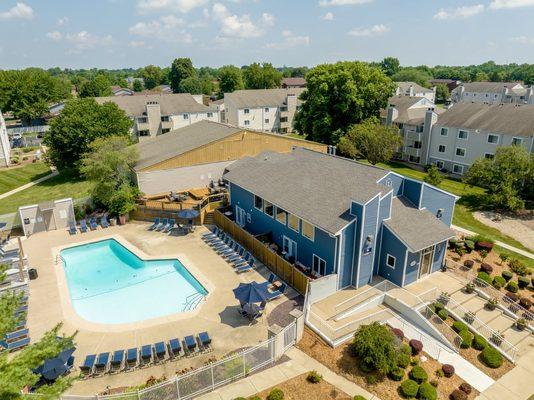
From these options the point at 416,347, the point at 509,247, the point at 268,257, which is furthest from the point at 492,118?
the point at 416,347

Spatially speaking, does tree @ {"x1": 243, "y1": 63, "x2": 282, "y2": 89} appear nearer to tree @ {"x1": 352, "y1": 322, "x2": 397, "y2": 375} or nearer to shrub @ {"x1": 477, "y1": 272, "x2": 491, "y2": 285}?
shrub @ {"x1": 477, "y1": 272, "x2": 491, "y2": 285}

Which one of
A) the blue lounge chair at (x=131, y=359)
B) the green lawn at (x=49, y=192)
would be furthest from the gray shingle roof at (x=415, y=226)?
the green lawn at (x=49, y=192)

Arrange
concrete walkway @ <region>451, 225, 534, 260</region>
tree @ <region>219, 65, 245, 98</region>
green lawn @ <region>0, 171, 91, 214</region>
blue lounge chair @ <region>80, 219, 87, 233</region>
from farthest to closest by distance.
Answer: tree @ <region>219, 65, 245, 98</region>, green lawn @ <region>0, 171, 91, 214</region>, blue lounge chair @ <region>80, 219, 87, 233</region>, concrete walkway @ <region>451, 225, 534, 260</region>

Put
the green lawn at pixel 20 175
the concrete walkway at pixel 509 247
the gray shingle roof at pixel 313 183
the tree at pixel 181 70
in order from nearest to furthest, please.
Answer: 1. the gray shingle roof at pixel 313 183
2. the concrete walkway at pixel 509 247
3. the green lawn at pixel 20 175
4. the tree at pixel 181 70

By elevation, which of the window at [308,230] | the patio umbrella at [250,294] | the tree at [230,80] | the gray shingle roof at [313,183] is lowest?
the patio umbrella at [250,294]

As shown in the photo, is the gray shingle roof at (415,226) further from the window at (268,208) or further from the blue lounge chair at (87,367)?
the blue lounge chair at (87,367)

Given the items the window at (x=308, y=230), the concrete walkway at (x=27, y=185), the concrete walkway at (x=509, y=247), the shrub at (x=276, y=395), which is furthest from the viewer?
the concrete walkway at (x=27, y=185)

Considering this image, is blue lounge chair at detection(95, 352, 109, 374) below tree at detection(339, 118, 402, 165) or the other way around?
below

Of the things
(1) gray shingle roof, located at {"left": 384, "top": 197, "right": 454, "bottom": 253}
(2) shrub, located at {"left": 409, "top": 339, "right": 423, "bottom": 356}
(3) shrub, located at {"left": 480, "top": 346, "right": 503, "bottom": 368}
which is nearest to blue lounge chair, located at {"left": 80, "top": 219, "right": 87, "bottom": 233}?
(1) gray shingle roof, located at {"left": 384, "top": 197, "right": 454, "bottom": 253}
